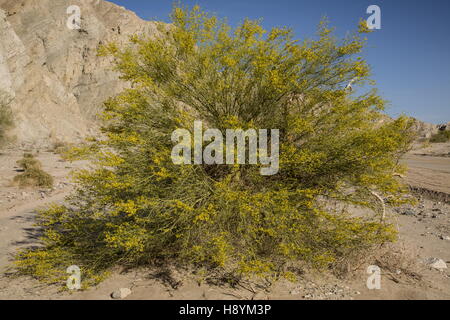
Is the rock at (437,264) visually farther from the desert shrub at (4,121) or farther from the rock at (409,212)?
the desert shrub at (4,121)

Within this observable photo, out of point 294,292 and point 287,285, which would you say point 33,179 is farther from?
point 294,292

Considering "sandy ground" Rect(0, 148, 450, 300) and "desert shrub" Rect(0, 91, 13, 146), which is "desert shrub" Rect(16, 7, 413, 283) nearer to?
"sandy ground" Rect(0, 148, 450, 300)

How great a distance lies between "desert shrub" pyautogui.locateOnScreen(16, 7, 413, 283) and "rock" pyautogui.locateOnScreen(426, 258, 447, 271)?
3.42ft

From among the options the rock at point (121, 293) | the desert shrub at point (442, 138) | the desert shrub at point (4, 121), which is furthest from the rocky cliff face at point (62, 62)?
the desert shrub at point (442, 138)

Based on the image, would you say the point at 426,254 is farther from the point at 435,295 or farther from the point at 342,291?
the point at 342,291

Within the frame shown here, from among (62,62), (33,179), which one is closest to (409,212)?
(33,179)

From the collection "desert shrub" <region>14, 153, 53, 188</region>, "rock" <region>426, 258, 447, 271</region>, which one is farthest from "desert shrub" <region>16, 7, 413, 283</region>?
"desert shrub" <region>14, 153, 53, 188</region>

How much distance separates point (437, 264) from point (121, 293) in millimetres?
5760

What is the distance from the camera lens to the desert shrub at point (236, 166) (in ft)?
15.0

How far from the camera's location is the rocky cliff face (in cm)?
3022

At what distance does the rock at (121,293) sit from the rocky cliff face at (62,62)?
29.3m

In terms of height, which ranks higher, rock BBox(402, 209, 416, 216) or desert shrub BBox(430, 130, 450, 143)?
desert shrub BBox(430, 130, 450, 143)
